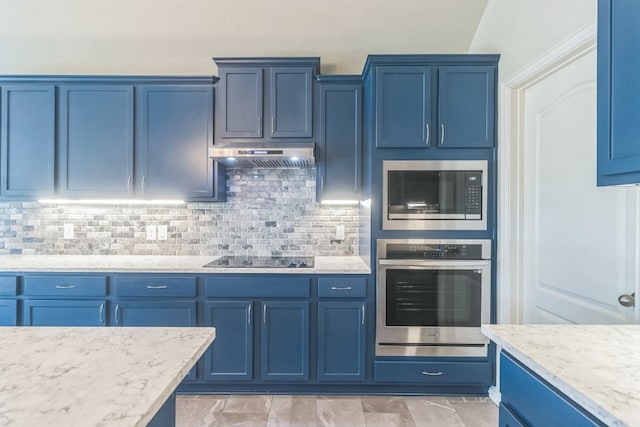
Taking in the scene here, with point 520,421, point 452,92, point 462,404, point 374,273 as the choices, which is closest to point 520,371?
point 520,421

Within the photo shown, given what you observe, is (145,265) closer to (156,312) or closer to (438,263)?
(156,312)

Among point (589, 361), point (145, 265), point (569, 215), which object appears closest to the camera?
point (589, 361)

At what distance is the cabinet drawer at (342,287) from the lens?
231cm

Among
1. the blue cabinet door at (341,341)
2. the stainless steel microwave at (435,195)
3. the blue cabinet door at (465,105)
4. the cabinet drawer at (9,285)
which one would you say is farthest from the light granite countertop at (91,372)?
the blue cabinet door at (465,105)

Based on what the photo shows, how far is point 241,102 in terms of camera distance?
8.52 ft

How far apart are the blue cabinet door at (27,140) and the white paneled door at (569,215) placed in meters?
3.58

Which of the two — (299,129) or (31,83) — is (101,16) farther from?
(299,129)

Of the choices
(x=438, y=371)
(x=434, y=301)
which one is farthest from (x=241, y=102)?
(x=438, y=371)

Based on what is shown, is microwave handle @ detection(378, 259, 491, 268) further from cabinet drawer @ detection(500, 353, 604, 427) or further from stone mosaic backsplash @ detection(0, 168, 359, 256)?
cabinet drawer @ detection(500, 353, 604, 427)

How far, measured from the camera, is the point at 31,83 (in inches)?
102

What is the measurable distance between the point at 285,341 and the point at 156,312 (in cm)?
95

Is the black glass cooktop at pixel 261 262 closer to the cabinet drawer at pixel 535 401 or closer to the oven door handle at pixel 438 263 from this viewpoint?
the oven door handle at pixel 438 263

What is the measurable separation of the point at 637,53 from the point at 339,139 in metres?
1.84

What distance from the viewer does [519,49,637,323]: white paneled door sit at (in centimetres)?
148
